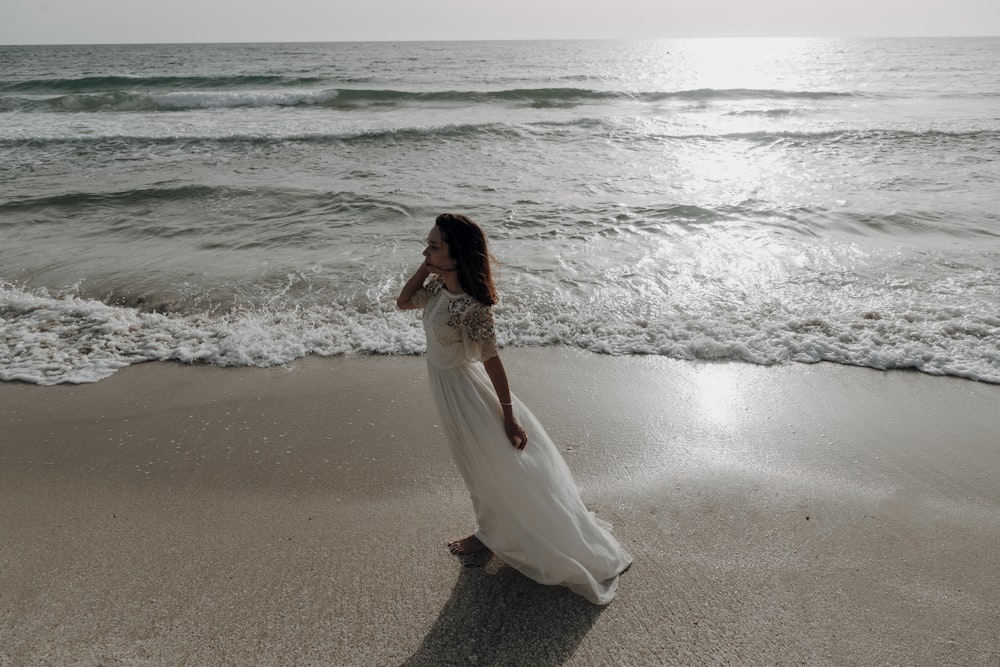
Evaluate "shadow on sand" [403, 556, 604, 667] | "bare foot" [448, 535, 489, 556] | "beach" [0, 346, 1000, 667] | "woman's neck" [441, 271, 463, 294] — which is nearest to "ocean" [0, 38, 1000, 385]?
"beach" [0, 346, 1000, 667]

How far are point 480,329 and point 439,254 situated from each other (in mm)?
377

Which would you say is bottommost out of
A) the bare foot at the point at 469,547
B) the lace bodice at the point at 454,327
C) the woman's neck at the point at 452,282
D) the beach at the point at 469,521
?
the beach at the point at 469,521

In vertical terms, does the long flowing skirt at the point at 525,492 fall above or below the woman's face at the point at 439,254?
below

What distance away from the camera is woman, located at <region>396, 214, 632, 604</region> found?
262 centimetres

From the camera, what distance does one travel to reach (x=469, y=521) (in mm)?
3465

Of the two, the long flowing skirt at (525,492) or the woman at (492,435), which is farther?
the long flowing skirt at (525,492)

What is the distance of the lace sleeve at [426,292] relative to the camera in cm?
278

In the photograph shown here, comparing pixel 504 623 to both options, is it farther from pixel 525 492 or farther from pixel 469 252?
pixel 469 252

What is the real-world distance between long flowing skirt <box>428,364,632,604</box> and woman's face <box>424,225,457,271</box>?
49 centimetres

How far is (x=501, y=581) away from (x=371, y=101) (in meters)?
24.2

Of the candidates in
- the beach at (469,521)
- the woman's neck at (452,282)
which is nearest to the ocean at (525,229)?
the beach at (469,521)

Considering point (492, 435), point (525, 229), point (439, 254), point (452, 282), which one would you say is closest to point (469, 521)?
point (492, 435)

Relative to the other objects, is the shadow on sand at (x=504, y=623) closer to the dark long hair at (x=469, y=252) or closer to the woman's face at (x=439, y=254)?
the dark long hair at (x=469, y=252)

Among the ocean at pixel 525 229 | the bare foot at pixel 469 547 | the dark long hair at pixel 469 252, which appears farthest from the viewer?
the ocean at pixel 525 229
